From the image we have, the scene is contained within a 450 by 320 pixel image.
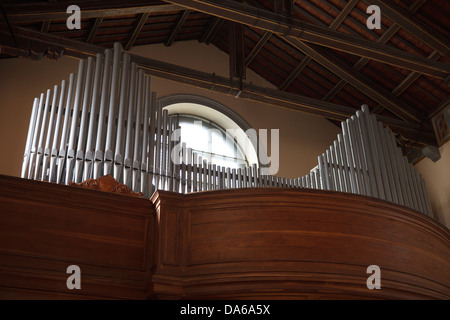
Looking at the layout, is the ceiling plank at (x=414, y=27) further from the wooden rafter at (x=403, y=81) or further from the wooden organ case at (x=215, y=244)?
the wooden organ case at (x=215, y=244)

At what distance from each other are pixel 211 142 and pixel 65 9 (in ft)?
11.9

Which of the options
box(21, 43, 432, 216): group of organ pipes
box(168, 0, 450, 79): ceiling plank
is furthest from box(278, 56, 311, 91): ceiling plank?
box(168, 0, 450, 79): ceiling plank

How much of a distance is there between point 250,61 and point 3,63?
182 inches

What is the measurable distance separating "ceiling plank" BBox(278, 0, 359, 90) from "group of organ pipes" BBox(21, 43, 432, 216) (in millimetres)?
A: 1872

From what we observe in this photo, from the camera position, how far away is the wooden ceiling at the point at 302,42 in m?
8.20

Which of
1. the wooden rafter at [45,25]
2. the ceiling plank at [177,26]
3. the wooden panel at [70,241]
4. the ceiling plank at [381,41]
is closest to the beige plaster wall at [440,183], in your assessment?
the ceiling plank at [381,41]

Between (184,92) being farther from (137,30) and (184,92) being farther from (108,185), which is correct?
(108,185)

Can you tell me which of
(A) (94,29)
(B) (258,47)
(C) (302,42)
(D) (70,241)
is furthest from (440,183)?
(D) (70,241)

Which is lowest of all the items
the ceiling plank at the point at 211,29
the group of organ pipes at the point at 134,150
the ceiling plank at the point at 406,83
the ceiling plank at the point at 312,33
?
the group of organ pipes at the point at 134,150

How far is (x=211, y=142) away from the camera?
34.4ft

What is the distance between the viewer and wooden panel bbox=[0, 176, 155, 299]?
15.1ft

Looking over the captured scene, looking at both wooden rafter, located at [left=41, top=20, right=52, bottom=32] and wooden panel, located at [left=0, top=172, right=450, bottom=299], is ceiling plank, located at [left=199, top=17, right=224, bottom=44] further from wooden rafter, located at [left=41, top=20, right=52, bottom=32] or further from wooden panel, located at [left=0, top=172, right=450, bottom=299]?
wooden panel, located at [left=0, top=172, right=450, bottom=299]
